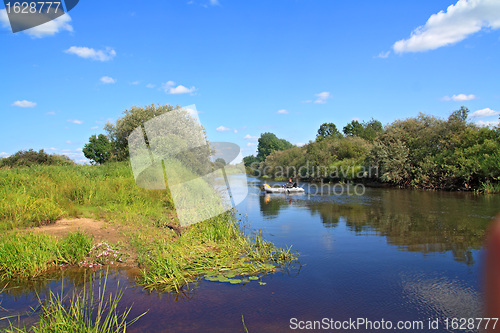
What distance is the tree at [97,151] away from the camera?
32625 millimetres

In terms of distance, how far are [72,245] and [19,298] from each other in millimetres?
1832

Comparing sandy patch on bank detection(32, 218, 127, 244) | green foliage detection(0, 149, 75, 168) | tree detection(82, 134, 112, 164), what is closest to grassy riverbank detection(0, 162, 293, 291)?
sandy patch on bank detection(32, 218, 127, 244)

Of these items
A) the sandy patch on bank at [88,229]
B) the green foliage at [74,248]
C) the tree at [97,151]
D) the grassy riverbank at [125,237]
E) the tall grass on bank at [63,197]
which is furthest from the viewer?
the tree at [97,151]

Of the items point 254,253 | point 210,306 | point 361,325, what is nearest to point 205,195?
point 254,253

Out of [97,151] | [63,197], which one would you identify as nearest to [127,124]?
[97,151]

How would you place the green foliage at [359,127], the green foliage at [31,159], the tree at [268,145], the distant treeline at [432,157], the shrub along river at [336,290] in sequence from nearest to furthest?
the shrub along river at [336,290]
the green foliage at [31,159]
the distant treeline at [432,157]
the green foliage at [359,127]
the tree at [268,145]

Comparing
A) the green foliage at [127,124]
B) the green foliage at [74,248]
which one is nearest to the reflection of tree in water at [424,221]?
the green foliage at [74,248]

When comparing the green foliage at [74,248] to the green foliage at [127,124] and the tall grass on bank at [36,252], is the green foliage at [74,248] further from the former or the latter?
the green foliage at [127,124]

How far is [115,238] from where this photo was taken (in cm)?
999

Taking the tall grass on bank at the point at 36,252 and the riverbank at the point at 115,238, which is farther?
the riverbank at the point at 115,238

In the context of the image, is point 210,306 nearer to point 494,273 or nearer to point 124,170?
point 494,273

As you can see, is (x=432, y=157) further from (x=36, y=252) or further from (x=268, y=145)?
(x=268, y=145)

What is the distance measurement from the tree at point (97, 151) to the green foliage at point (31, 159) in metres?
5.39

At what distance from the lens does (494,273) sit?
3.94ft
